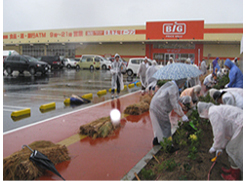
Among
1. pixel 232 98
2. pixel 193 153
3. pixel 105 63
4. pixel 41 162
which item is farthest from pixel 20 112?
pixel 105 63

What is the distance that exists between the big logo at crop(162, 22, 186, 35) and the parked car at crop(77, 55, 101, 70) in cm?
997

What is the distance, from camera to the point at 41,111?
7.79m

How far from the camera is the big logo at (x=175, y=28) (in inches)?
1240

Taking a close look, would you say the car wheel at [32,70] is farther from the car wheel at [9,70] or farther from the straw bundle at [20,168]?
the straw bundle at [20,168]

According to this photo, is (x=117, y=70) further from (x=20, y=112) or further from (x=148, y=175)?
(x=148, y=175)

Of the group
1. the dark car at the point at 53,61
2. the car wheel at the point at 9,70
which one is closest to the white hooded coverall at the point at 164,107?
the car wheel at the point at 9,70

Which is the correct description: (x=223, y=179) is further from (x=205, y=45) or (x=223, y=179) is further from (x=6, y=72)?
(x=205, y=45)

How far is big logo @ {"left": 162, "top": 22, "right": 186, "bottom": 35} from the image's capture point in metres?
31.5

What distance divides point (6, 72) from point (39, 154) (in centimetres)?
2179

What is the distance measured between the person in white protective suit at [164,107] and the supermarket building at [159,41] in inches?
1011

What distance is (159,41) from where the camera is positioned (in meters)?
32.6

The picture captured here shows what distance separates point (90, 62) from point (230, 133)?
29.7m

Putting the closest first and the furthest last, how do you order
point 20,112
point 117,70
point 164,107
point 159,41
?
point 164,107
point 20,112
point 117,70
point 159,41

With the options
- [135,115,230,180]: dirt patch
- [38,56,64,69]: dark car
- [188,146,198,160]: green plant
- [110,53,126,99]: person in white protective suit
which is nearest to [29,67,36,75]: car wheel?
[38,56,64,69]: dark car
